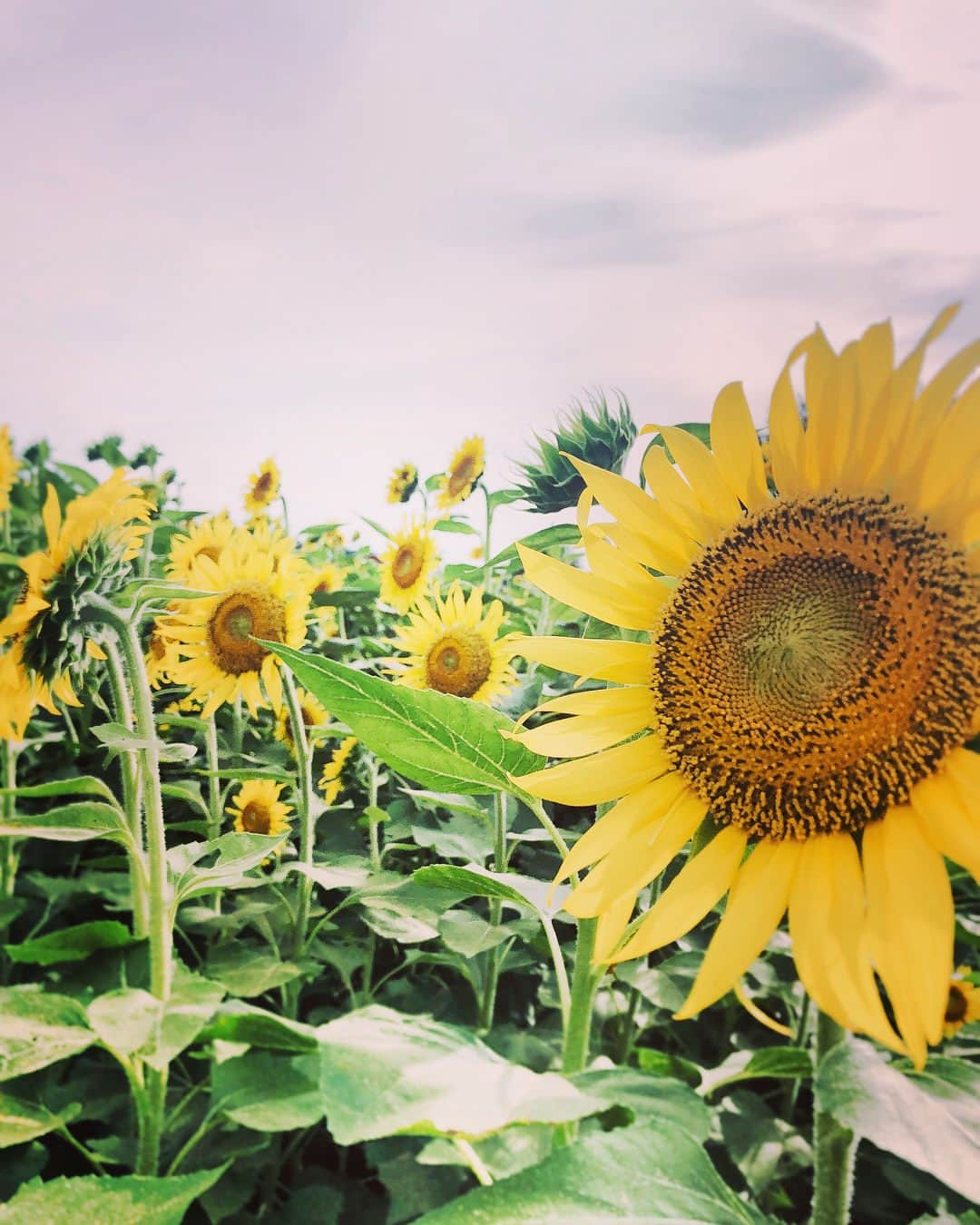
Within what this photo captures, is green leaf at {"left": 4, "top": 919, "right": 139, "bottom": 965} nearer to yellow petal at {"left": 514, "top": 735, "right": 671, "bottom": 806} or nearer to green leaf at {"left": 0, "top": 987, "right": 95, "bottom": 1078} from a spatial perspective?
green leaf at {"left": 0, "top": 987, "right": 95, "bottom": 1078}

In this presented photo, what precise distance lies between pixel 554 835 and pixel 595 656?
0.51 ft

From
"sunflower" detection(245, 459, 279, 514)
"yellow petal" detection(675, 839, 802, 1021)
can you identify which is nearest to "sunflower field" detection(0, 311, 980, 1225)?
"yellow petal" detection(675, 839, 802, 1021)

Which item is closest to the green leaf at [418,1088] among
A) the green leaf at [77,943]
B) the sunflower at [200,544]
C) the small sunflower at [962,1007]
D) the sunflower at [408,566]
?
the green leaf at [77,943]

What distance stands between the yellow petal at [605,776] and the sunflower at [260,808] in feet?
1.62

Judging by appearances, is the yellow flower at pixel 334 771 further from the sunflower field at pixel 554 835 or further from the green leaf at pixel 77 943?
the green leaf at pixel 77 943

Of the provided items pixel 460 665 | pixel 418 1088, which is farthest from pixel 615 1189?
pixel 460 665

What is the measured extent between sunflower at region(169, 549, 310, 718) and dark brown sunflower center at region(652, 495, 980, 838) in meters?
0.47

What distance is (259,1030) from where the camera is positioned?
0.60 meters

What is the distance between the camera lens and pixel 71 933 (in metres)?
0.77

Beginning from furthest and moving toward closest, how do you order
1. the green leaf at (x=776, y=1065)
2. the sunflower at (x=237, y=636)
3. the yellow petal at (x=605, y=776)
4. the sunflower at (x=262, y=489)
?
1. the sunflower at (x=262, y=489)
2. the sunflower at (x=237, y=636)
3. the green leaf at (x=776, y=1065)
4. the yellow petal at (x=605, y=776)

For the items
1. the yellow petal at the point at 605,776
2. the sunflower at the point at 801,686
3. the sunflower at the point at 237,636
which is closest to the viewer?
the sunflower at the point at 801,686

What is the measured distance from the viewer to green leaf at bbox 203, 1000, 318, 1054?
23.0 inches

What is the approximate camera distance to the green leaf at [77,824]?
67cm

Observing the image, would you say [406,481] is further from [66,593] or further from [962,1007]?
[962,1007]
